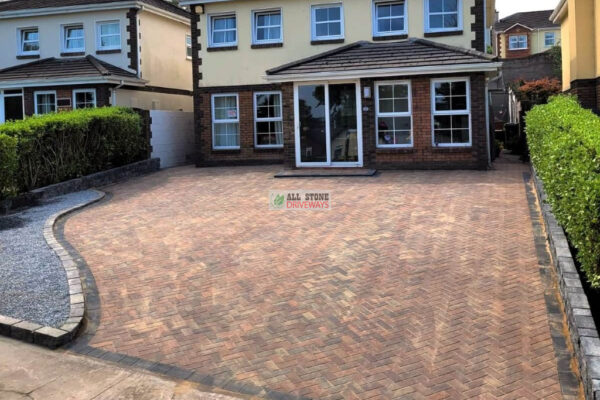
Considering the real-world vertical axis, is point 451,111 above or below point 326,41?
below

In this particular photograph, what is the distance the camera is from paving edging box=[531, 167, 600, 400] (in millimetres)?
3722

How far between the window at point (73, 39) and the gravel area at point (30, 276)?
1357cm

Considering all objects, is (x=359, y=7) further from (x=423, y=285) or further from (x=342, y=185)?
(x=423, y=285)

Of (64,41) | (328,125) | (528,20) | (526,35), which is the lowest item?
(328,125)

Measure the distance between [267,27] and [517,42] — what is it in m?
41.5

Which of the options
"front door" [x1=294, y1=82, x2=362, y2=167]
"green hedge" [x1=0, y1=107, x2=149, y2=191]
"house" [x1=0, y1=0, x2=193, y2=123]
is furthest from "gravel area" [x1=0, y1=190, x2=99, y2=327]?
"house" [x1=0, y1=0, x2=193, y2=123]

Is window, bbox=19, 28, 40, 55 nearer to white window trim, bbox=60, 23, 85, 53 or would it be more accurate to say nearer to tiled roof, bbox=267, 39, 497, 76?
white window trim, bbox=60, 23, 85, 53

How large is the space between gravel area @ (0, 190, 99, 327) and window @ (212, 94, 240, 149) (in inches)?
376

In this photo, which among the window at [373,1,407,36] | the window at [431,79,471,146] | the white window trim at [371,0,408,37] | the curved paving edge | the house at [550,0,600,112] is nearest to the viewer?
the curved paving edge

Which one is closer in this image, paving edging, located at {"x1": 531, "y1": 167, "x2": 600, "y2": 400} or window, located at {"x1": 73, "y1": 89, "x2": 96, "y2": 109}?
paving edging, located at {"x1": 531, "y1": 167, "x2": 600, "y2": 400}

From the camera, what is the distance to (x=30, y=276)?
7.19m

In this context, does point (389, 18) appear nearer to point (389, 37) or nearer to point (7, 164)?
point (389, 37)

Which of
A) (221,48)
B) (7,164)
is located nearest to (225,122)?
(221,48)

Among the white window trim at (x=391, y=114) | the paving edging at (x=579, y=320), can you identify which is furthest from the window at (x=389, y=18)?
the paving edging at (x=579, y=320)
